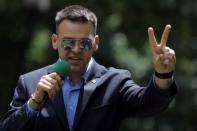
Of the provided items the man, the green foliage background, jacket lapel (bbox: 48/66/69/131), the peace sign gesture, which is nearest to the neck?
the man

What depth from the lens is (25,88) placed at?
544 cm

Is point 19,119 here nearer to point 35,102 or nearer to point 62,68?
point 35,102

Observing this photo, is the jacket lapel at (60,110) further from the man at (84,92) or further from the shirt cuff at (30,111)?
the shirt cuff at (30,111)

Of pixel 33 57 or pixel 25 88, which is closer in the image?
pixel 25 88

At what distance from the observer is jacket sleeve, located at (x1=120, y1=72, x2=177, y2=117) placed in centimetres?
524

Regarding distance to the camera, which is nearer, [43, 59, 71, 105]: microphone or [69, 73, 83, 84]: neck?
[43, 59, 71, 105]: microphone

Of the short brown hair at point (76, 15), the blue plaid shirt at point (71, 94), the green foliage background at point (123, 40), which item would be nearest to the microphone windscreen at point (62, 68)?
the blue plaid shirt at point (71, 94)

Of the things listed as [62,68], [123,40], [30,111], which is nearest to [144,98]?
[62,68]

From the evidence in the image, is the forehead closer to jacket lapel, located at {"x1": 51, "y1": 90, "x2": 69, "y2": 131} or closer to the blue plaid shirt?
the blue plaid shirt

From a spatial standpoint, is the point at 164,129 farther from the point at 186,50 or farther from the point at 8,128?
the point at 8,128

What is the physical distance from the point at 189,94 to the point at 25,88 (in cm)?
981

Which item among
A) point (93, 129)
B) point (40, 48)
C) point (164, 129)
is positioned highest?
point (93, 129)

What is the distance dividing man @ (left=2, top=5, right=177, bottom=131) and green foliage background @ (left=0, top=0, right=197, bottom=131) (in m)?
8.12

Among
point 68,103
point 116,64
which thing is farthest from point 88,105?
point 116,64
